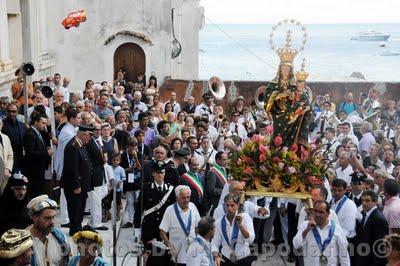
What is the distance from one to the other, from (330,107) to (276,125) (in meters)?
6.14

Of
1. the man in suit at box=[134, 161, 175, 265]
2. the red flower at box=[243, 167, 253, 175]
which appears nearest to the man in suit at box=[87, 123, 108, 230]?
the man in suit at box=[134, 161, 175, 265]

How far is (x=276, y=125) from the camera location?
1051 cm

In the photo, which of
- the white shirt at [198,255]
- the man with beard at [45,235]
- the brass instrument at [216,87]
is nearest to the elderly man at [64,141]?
the white shirt at [198,255]

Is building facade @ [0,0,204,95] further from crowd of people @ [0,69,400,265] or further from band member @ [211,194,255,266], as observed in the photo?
band member @ [211,194,255,266]

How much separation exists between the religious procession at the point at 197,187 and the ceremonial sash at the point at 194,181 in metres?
0.02

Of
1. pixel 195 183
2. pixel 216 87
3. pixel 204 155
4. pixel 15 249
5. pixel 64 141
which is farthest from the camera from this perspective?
pixel 216 87

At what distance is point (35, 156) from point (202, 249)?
4.23 metres

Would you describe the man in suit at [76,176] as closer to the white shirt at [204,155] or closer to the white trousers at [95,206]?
the white trousers at [95,206]

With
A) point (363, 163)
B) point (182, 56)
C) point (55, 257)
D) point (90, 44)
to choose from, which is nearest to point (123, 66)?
point (90, 44)

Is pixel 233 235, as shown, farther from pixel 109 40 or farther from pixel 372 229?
pixel 109 40

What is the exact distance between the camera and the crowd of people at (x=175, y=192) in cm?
733

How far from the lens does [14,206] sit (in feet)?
26.4

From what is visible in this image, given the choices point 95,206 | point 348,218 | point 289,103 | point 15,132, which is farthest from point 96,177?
point 348,218

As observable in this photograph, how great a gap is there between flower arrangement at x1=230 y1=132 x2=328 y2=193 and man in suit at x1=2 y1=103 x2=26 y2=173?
10.7 feet
